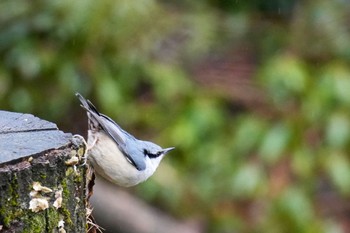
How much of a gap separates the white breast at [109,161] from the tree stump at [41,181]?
300mm

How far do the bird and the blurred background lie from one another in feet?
6.11

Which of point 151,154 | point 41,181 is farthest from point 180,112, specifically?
point 41,181

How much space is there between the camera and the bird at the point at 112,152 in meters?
2.55

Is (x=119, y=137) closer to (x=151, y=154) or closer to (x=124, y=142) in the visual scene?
(x=124, y=142)

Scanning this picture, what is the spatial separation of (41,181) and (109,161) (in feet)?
1.82

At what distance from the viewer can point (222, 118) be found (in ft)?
15.8

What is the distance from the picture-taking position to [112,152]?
2.58 m

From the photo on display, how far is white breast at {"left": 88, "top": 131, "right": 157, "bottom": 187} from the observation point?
8.38 ft

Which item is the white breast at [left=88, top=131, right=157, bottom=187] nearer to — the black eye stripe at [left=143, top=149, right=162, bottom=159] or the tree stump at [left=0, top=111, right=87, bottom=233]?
the black eye stripe at [left=143, top=149, right=162, bottom=159]

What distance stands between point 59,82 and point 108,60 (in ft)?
0.97

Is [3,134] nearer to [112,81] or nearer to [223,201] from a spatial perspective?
[112,81]

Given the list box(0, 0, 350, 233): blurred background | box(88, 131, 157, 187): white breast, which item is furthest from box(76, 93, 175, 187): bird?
box(0, 0, 350, 233): blurred background

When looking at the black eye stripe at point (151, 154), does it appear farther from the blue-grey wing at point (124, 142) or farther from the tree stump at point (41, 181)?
the tree stump at point (41, 181)

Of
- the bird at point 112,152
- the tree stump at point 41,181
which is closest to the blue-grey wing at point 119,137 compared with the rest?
the bird at point 112,152
